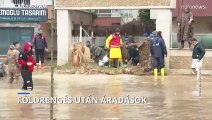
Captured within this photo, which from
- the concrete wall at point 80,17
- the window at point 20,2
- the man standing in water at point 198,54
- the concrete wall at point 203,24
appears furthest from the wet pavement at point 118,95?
the window at point 20,2

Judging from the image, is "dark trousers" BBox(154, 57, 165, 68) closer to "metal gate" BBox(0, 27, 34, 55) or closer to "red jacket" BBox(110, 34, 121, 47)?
"red jacket" BBox(110, 34, 121, 47)

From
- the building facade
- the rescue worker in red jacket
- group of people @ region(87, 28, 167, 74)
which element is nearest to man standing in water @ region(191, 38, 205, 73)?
group of people @ region(87, 28, 167, 74)

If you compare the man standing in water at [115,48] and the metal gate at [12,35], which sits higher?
the metal gate at [12,35]

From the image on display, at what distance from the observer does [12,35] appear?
111 feet

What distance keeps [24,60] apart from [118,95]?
3.16 meters

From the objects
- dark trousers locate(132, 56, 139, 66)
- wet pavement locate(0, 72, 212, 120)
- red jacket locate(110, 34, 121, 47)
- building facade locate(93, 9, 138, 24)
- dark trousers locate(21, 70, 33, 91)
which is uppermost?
building facade locate(93, 9, 138, 24)

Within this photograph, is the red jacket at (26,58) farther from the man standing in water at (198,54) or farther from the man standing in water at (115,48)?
the man standing in water at (115,48)

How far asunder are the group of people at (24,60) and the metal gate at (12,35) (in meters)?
9.59

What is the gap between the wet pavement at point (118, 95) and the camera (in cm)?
1197

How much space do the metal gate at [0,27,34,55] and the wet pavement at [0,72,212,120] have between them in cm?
1230

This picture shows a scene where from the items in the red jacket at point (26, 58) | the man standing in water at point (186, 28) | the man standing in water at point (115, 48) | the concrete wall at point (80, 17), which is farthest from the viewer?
the concrete wall at point (80, 17)

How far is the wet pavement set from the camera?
1197 centimetres

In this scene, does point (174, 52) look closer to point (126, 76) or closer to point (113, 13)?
point (126, 76)

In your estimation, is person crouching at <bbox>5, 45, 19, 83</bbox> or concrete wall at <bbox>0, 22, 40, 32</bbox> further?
concrete wall at <bbox>0, 22, 40, 32</bbox>
